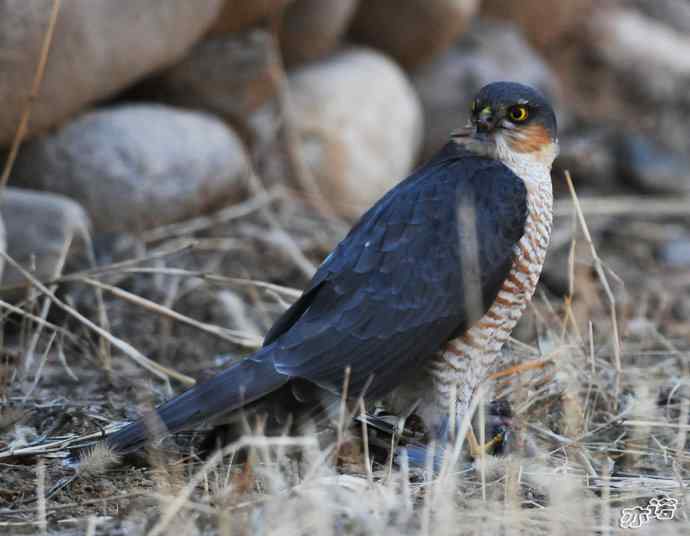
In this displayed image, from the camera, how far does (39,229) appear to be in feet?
18.0

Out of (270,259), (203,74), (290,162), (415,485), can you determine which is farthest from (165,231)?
(415,485)

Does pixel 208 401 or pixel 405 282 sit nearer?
pixel 208 401

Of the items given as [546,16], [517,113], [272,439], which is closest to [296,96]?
[546,16]

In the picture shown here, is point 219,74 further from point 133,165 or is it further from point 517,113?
point 517,113

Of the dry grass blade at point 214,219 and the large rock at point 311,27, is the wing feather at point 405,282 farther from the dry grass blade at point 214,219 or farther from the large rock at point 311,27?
the large rock at point 311,27

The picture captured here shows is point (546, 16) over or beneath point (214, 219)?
over

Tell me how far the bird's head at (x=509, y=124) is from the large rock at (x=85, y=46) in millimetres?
2222

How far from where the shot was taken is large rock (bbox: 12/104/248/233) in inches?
240

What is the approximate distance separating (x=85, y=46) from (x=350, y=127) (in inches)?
101

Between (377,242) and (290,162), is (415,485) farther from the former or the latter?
(290,162)

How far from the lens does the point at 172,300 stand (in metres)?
5.45

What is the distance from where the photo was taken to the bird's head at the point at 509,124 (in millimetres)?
4184

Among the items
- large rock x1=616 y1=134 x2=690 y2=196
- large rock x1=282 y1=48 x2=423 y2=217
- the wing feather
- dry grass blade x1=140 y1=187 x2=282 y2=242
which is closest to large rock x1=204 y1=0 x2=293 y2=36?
large rock x1=282 y1=48 x2=423 y2=217

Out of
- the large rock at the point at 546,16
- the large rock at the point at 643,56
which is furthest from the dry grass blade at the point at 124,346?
the large rock at the point at 643,56
